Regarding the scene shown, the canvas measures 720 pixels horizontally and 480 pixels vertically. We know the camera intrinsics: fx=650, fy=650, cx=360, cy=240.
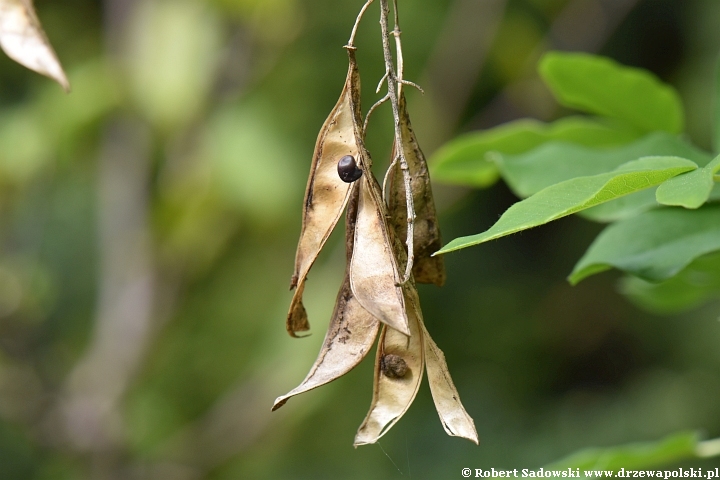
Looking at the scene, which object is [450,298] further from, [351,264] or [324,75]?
[351,264]

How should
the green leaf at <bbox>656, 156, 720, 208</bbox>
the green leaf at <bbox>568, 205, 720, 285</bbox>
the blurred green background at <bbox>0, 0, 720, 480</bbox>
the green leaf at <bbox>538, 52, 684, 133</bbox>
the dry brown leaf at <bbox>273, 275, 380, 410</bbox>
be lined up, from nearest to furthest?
the green leaf at <bbox>656, 156, 720, 208</bbox> < the dry brown leaf at <bbox>273, 275, 380, 410</bbox> < the green leaf at <bbox>568, 205, 720, 285</bbox> < the green leaf at <bbox>538, 52, 684, 133</bbox> < the blurred green background at <bbox>0, 0, 720, 480</bbox>

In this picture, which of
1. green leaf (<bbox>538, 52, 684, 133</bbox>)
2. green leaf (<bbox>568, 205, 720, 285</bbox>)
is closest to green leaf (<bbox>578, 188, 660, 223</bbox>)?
green leaf (<bbox>568, 205, 720, 285</bbox>)

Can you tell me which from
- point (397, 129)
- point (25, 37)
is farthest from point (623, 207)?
point (25, 37)

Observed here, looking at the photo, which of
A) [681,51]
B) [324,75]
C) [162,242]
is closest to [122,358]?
[162,242]

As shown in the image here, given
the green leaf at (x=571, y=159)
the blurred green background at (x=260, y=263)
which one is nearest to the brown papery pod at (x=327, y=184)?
the green leaf at (x=571, y=159)

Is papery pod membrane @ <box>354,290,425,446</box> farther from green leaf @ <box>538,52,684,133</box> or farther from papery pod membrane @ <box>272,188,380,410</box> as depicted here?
green leaf @ <box>538,52,684,133</box>

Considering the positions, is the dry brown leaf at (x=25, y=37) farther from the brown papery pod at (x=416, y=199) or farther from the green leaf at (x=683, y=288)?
the green leaf at (x=683, y=288)
